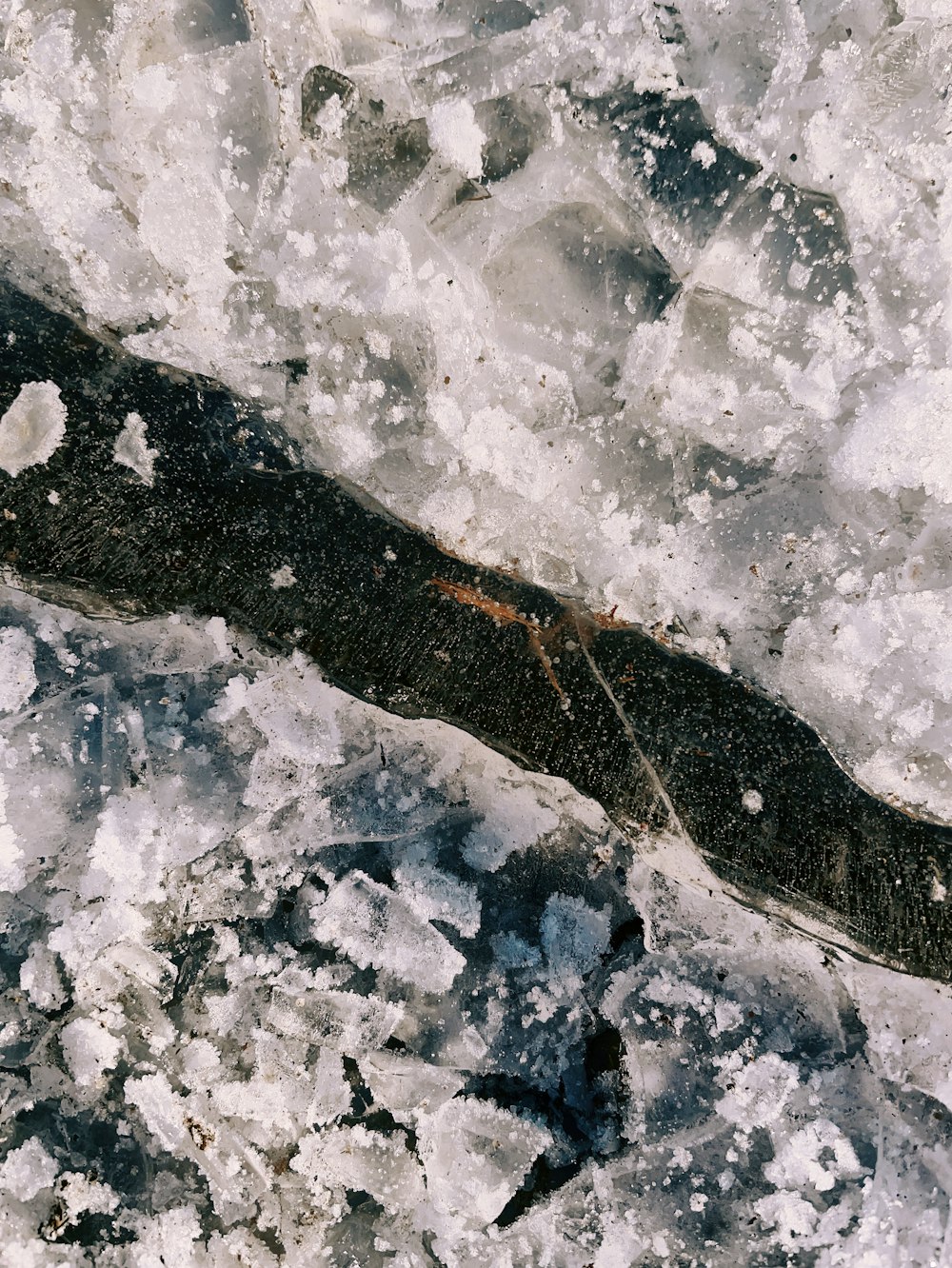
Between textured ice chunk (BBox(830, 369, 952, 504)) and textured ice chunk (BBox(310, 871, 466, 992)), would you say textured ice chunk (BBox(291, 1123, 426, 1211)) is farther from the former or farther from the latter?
textured ice chunk (BBox(830, 369, 952, 504))

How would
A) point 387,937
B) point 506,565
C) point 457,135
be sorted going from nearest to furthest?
point 457,135, point 387,937, point 506,565

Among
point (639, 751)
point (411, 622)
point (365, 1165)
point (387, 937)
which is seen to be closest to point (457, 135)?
point (411, 622)

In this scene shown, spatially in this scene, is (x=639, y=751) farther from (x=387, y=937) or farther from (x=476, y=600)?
(x=387, y=937)

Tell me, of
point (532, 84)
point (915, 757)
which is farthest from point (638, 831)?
point (532, 84)

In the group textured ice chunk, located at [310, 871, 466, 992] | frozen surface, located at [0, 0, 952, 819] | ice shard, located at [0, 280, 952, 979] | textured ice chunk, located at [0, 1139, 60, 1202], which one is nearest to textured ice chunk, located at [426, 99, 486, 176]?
frozen surface, located at [0, 0, 952, 819]

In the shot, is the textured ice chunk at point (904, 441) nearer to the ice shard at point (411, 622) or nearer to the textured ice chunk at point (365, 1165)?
the ice shard at point (411, 622)

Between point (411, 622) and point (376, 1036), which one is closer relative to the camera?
point (376, 1036)

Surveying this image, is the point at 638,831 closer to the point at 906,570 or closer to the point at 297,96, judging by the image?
the point at 906,570

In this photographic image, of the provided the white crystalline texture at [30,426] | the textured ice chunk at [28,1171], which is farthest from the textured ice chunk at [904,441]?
the textured ice chunk at [28,1171]
